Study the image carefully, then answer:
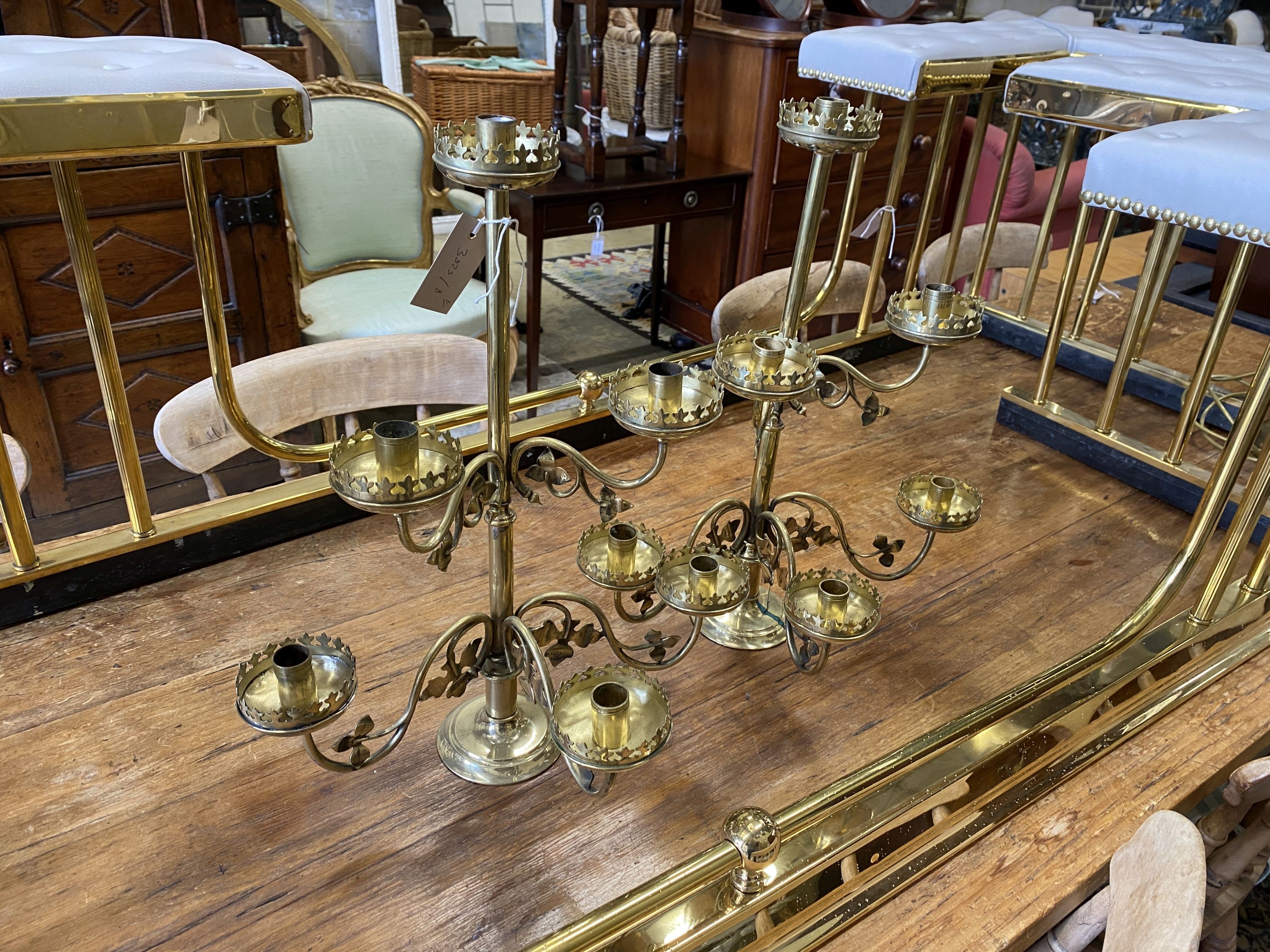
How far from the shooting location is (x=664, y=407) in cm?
62

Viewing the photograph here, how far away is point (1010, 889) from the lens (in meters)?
0.68

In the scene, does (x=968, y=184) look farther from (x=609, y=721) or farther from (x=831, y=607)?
(x=609, y=721)

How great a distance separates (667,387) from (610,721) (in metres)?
0.22

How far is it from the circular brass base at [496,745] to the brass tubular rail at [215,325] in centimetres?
25

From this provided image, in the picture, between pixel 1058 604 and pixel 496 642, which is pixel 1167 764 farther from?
pixel 496 642

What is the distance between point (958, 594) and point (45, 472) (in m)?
1.92

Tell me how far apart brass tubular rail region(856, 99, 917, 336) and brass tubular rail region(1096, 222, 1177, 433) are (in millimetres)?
323

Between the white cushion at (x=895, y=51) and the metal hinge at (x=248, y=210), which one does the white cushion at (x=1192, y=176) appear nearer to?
the white cushion at (x=895, y=51)

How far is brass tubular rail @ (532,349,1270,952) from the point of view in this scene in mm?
574

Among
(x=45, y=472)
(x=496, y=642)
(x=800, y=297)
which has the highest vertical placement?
(x=800, y=297)

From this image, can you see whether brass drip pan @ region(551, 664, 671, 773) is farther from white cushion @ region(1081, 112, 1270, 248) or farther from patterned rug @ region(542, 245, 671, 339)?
patterned rug @ region(542, 245, 671, 339)

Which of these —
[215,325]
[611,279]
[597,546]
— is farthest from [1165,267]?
[611,279]

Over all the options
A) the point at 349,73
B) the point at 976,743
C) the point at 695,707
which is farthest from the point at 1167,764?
the point at 349,73

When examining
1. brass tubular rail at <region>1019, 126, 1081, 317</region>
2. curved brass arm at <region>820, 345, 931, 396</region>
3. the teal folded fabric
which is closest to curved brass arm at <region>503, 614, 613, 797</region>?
curved brass arm at <region>820, 345, 931, 396</region>
